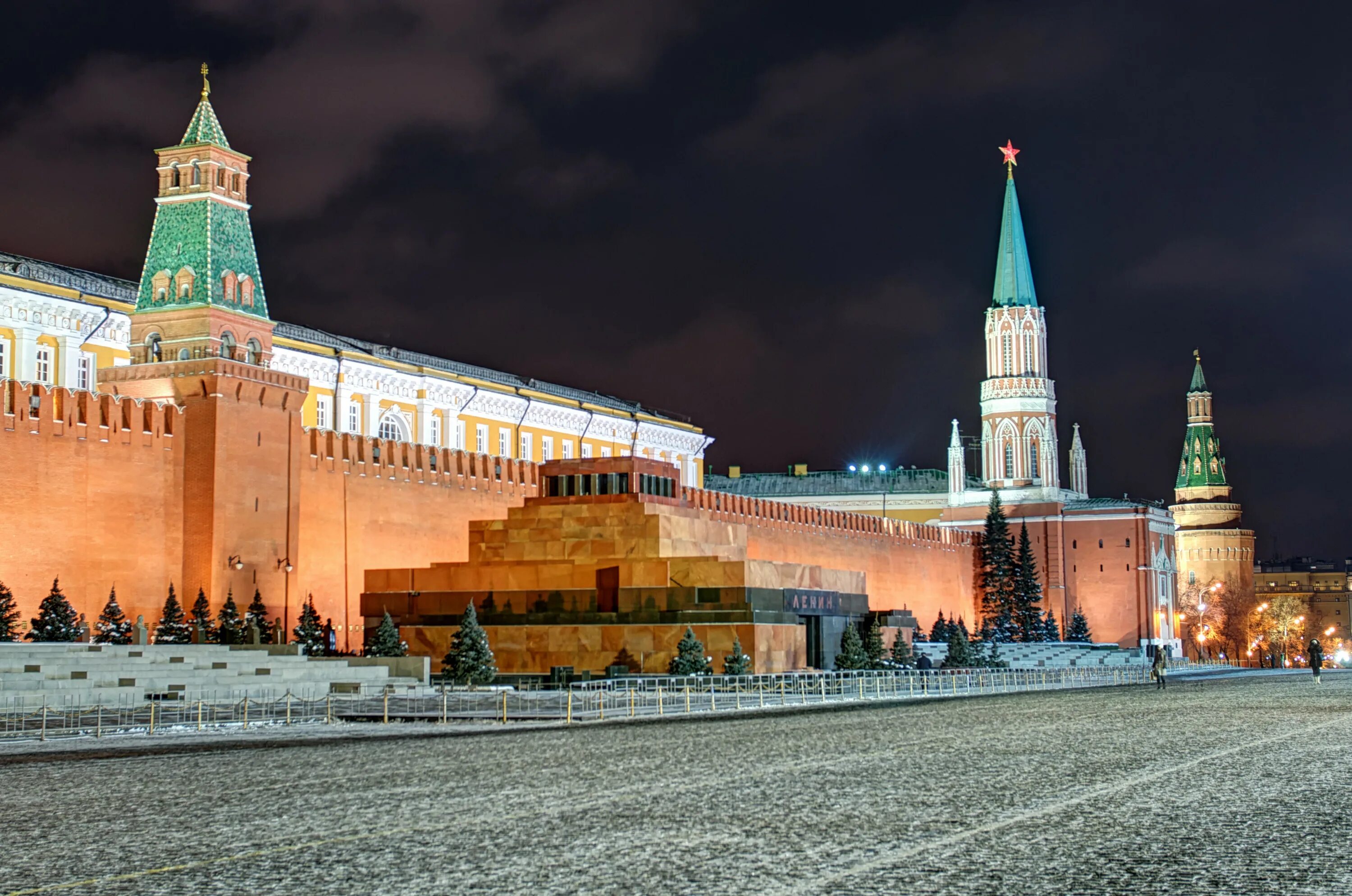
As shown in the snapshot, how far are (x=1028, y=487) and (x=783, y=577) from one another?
3745 centimetres

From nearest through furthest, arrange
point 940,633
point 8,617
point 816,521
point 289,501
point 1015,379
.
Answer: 1. point 8,617
2. point 289,501
3. point 940,633
4. point 816,521
5. point 1015,379

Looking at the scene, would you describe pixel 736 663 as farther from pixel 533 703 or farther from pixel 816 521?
pixel 816 521

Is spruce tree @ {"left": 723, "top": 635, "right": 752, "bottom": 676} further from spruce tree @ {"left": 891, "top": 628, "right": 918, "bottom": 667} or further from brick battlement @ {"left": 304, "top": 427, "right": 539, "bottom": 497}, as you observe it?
brick battlement @ {"left": 304, "top": 427, "right": 539, "bottom": 497}

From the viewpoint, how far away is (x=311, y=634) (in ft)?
94.8

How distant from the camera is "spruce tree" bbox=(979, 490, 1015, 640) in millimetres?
61625

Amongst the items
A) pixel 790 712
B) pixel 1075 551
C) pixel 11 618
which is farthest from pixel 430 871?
pixel 1075 551

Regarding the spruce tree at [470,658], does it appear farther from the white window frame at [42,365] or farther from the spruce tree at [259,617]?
the white window frame at [42,365]

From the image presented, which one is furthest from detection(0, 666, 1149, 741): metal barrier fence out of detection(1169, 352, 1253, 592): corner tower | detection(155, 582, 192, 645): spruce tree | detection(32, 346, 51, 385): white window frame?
detection(1169, 352, 1253, 592): corner tower

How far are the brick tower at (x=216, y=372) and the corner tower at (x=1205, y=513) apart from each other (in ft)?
277

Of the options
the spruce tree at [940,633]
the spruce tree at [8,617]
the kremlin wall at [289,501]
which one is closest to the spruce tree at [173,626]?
the kremlin wall at [289,501]

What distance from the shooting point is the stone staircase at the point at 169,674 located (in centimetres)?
1994

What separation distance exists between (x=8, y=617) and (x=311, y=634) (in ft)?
18.7

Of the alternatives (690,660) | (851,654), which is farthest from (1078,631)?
(690,660)

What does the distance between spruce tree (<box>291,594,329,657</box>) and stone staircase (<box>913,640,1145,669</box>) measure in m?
21.8
